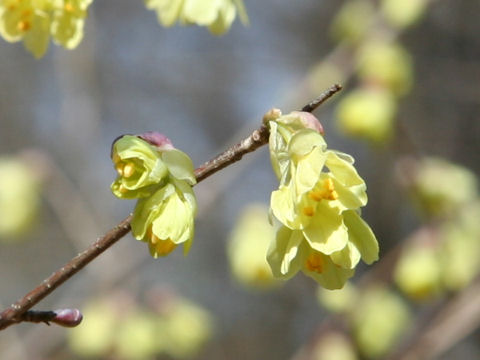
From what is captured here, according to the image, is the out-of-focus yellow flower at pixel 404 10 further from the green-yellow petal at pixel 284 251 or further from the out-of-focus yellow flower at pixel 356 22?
the green-yellow petal at pixel 284 251

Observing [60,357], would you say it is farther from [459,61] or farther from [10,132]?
[10,132]

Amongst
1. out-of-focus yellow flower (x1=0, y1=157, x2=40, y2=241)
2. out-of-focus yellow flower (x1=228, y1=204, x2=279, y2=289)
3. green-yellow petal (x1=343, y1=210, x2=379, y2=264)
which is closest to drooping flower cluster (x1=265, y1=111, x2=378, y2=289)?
green-yellow petal (x1=343, y1=210, x2=379, y2=264)

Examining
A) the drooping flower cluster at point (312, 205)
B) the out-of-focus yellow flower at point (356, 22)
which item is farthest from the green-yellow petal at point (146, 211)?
the out-of-focus yellow flower at point (356, 22)

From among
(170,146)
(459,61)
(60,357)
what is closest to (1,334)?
(60,357)

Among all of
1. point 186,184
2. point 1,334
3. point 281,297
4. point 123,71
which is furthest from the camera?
point 123,71

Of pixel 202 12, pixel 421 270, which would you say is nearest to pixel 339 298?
pixel 421 270

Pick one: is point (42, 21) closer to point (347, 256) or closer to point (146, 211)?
point (146, 211)
